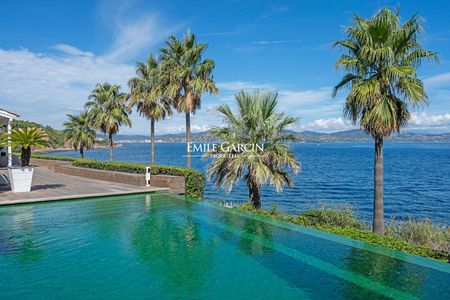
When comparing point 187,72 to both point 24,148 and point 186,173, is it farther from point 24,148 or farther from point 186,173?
point 24,148

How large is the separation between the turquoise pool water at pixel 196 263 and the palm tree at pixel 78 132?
2727 cm

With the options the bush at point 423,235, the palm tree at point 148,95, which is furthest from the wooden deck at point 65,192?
the bush at point 423,235

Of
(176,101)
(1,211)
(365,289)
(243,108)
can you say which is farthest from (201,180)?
(365,289)

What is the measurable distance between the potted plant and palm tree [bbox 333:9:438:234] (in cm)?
1143

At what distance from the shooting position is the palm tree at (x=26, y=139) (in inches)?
498

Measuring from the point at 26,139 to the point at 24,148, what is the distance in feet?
1.52

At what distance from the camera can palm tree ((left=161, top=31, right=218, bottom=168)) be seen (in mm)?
17656

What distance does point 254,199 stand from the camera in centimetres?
1204

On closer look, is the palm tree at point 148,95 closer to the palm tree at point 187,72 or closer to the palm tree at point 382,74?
the palm tree at point 187,72

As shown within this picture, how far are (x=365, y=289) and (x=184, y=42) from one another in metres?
15.6

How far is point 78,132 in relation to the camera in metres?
35.2

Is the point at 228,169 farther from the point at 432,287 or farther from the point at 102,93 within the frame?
the point at 102,93

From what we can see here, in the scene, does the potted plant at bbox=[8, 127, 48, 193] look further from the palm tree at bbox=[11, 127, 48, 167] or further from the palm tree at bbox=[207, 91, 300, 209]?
the palm tree at bbox=[207, 91, 300, 209]

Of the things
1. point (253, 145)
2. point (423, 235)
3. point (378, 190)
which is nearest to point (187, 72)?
point (253, 145)
